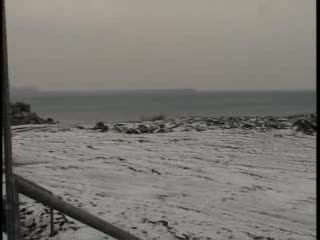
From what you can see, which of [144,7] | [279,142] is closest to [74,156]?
[144,7]

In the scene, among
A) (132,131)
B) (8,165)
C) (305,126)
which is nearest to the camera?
(8,165)

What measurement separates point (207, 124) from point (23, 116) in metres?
0.57

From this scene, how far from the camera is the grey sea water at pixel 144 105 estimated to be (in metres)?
1.20

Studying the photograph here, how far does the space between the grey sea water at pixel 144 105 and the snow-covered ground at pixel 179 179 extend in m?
0.08

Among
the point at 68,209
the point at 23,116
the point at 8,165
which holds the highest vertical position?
the point at 23,116

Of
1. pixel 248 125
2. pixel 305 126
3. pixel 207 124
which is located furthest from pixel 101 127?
pixel 305 126

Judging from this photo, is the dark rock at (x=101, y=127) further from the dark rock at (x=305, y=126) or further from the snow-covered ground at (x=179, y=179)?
the dark rock at (x=305, y=126)

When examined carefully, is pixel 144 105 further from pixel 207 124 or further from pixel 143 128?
pixel 207 124

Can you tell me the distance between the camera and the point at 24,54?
125 centimetres

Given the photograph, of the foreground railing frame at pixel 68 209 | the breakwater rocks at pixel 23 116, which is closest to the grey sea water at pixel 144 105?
the breakwater rocks at pixel 23 116

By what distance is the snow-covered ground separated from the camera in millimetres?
1204

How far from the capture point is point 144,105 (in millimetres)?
1269

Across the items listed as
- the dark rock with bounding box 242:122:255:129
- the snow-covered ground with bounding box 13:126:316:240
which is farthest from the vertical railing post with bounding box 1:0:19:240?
the dark rock with bounding box 242:122:255:129

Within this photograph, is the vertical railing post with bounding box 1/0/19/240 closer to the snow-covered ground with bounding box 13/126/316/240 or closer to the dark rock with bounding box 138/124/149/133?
the snow-covered ground with bounding box 13/126/316/240
